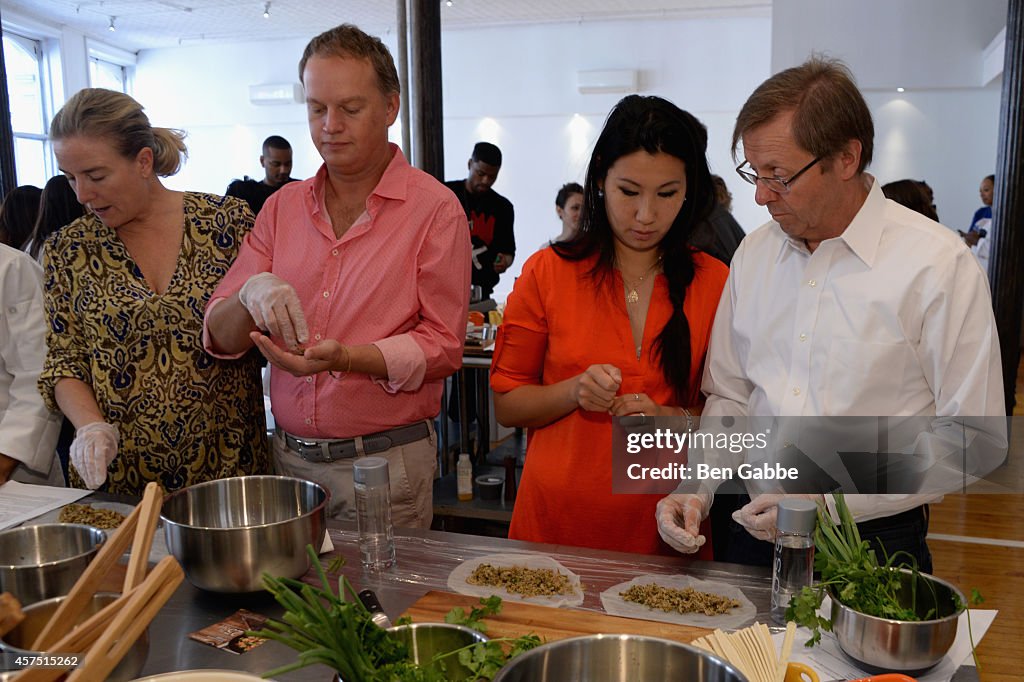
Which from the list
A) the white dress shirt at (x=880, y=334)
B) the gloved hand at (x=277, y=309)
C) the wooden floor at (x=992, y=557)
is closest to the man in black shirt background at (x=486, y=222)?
the wooden floor at (x=992, y=557)

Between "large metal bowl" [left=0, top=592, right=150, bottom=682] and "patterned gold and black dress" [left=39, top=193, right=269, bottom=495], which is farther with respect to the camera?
"patterned gold and black dress" [left=39, top=193, right=269, bottom=495]

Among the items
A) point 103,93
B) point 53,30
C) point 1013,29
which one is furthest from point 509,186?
point 103,93

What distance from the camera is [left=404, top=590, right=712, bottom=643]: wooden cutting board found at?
4.00ft

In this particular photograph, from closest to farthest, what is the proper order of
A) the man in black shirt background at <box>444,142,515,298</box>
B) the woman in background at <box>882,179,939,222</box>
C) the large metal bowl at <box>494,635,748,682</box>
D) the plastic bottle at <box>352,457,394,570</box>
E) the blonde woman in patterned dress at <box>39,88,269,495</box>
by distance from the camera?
the large metal bowl at <box>494,635,748,682</box> < the plastic bottle at <box>352,457,394,570</box> < the blonde woman in patterned dress at <box>39,88,269,495</box> < the woman in background at <box>882,179,939,222</box> < the man in black shirt background at <box>444,142,515,298</box>

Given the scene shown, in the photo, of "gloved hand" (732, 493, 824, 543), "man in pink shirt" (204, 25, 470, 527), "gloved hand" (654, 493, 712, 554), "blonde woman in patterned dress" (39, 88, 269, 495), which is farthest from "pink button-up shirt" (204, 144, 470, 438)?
"gloved hand" (732, 493, 824, 543)

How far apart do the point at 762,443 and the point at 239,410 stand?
1245 millimetres

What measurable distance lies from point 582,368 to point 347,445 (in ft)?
1.82

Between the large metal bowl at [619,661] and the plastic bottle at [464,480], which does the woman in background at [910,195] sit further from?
the large metal bowl at [619,661]

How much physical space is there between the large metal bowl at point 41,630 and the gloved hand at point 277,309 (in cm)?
69

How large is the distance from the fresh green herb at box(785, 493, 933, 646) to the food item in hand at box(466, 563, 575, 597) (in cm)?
39

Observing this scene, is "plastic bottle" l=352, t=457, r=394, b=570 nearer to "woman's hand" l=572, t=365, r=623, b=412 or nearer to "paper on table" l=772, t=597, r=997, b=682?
"woman's hand" l=572, t=365, r=623, b=412

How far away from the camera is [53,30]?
Result: 10875 millimetres

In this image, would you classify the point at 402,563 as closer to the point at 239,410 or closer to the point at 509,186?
the point at 239,410

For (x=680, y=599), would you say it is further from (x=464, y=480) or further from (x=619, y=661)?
(x=464, y=480)
